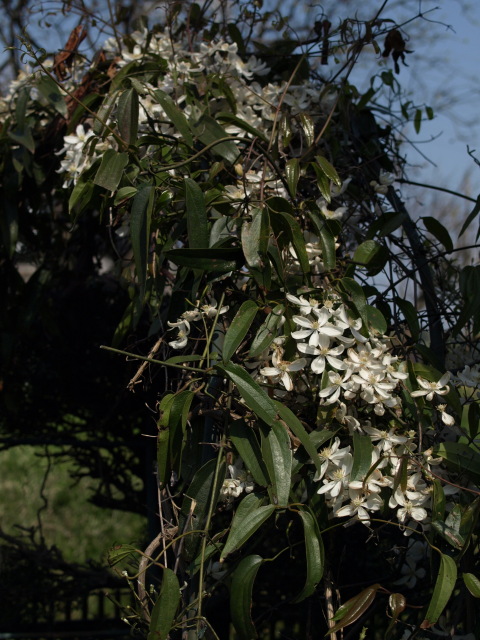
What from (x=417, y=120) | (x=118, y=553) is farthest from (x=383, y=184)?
(x=118, y=553)

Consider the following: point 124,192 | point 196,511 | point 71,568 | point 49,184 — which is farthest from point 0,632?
point 124,192

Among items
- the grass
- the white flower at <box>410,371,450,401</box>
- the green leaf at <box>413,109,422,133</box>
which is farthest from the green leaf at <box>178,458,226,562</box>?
the grass

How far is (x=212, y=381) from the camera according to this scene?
1.17 metres

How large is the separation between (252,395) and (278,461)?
10cm

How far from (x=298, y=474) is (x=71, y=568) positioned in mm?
1485

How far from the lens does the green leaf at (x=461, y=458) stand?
113cm

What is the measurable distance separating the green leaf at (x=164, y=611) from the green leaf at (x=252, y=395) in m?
0.25

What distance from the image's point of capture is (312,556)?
0.97 metres

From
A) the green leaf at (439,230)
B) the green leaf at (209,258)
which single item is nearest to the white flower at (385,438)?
the green leaf at (209,258)

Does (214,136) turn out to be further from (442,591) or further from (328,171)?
(442,591)

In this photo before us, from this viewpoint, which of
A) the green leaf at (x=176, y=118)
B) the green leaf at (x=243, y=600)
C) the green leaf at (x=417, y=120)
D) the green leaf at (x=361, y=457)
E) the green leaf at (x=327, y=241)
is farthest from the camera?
the green leaf at (x=417, y=120)

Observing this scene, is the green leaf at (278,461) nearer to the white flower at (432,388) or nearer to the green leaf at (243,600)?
the green leaf at (243,600)

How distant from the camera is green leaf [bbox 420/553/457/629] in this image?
3.25 ft

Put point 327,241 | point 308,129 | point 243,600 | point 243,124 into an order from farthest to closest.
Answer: point 308,129 < point 243,124 < point 327,241 < point 243,600
